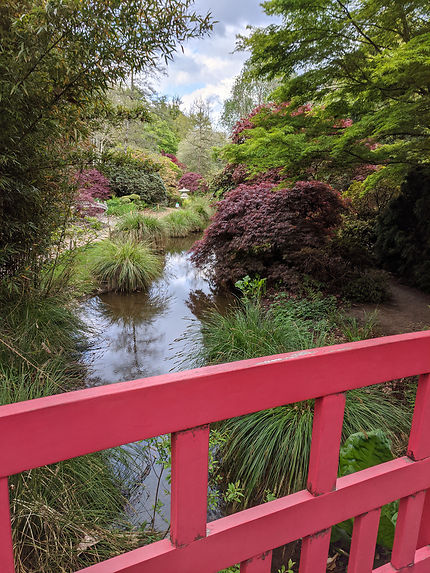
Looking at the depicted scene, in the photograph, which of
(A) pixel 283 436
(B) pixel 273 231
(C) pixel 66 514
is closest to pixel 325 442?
(C) pixel 66 514

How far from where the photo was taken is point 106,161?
2672 millimetres

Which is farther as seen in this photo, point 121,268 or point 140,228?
point 140,228

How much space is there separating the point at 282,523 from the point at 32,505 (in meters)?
1.23

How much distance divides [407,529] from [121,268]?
217 inches

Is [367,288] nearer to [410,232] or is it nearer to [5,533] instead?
[410,232]

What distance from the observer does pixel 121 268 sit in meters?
5.89

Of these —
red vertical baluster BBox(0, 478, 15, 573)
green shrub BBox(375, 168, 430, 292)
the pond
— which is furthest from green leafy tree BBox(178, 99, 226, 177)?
red vertical baluster BBox(0, 478, 15, 573)

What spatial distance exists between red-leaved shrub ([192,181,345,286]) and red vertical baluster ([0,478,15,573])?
474cm

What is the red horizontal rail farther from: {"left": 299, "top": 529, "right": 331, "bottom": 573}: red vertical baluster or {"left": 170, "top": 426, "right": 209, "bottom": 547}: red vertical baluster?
{"left": 299, "top": 529, "right": 331, "bottom": 573}: red vertical baluster

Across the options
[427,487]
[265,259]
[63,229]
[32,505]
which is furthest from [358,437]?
[265,259]

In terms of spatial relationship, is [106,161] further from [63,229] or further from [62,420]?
[62,420]

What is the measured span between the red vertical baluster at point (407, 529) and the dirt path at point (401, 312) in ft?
9.64

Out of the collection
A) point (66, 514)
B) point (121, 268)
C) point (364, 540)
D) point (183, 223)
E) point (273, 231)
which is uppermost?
point (183, 223)

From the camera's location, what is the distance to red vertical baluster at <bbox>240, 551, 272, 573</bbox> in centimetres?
66
